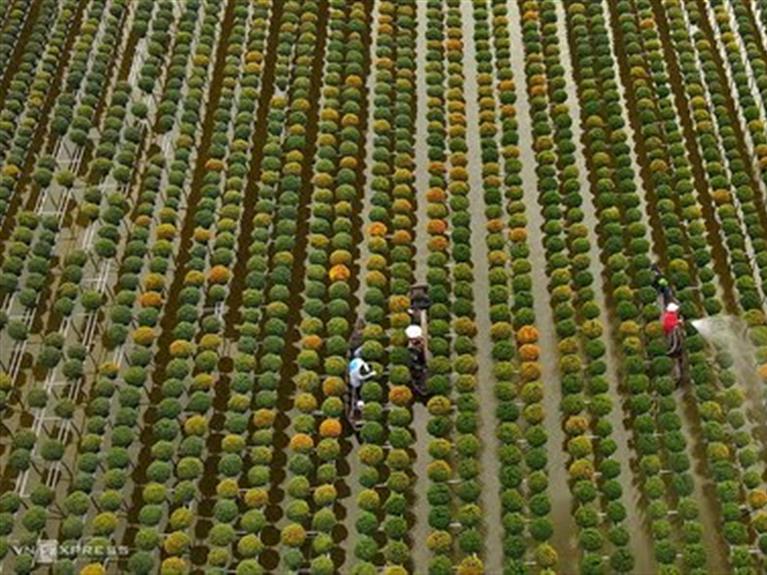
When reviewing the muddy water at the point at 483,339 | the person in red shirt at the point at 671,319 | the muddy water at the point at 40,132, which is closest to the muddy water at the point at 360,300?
the muddy water at the point at 483,339

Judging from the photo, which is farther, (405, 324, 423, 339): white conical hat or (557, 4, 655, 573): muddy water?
(405, 324, 423, 339): white conical hat

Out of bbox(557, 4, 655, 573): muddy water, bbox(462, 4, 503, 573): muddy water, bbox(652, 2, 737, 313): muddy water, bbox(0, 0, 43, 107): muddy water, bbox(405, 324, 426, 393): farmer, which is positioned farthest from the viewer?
bbox(0, 0, 43, 107): muddy water

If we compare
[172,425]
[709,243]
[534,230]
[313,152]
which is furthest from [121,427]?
[709,243]

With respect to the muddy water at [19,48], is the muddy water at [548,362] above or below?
below

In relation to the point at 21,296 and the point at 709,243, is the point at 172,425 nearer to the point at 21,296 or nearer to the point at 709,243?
the point at 21,296

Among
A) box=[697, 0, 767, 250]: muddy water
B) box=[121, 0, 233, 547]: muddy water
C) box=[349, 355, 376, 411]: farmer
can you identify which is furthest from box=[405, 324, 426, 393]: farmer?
box=[697, 0, 767, 250]: muddy water

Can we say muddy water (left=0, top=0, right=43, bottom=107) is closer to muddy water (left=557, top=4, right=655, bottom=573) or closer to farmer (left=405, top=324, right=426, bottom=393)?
farmer (left=405, top=324, right=426, bottom=393)

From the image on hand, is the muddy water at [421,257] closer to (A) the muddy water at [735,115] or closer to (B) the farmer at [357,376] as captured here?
(B) the farmer at [357,376]
